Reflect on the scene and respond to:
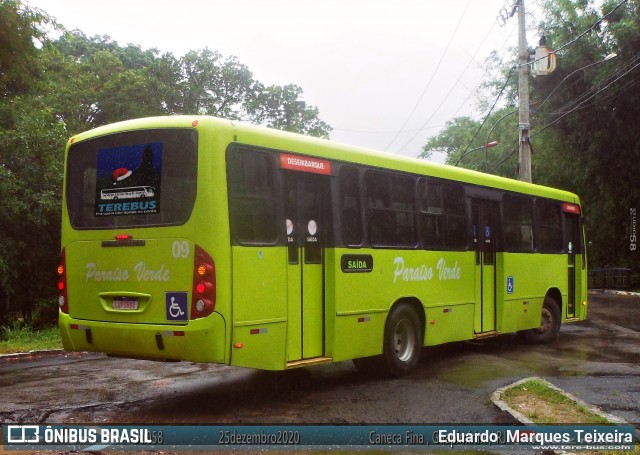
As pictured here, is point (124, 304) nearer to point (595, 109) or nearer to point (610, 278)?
point (595, 109)

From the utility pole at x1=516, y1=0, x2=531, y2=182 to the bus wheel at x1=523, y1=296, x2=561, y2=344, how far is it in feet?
25.7

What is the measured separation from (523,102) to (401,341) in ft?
47.3

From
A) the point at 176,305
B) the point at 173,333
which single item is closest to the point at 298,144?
the point at 176,305

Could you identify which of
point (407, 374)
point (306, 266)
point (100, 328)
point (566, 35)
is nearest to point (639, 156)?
point (566, 35)

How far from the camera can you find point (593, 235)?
34719 millimetres

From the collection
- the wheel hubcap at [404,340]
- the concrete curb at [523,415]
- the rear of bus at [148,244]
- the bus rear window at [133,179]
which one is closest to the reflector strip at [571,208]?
the wheel hubcap at [404,340]

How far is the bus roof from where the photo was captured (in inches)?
303

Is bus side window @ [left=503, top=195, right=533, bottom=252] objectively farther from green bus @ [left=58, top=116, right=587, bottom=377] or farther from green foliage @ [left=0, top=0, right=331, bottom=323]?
green foliage @ [left=0, top=0, right=331, bottom=323]

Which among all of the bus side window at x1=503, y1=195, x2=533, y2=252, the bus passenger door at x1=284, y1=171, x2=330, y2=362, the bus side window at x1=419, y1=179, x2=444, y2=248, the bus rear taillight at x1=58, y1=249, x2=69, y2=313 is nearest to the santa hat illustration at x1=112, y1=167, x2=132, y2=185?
the bus rear taillight at x1=58, y1=249, x2=69, y2=313

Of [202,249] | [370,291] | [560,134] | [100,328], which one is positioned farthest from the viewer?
[560,134]

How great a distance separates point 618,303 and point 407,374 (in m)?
18.9

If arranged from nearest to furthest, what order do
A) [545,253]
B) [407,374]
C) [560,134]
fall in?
1. [407,374]
2. [545,253]
3. [560,134]

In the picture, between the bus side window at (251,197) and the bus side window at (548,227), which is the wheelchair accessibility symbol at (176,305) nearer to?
the bus side window at (251,197)

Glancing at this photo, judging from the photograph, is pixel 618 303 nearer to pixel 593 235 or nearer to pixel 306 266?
pixel 593 235
